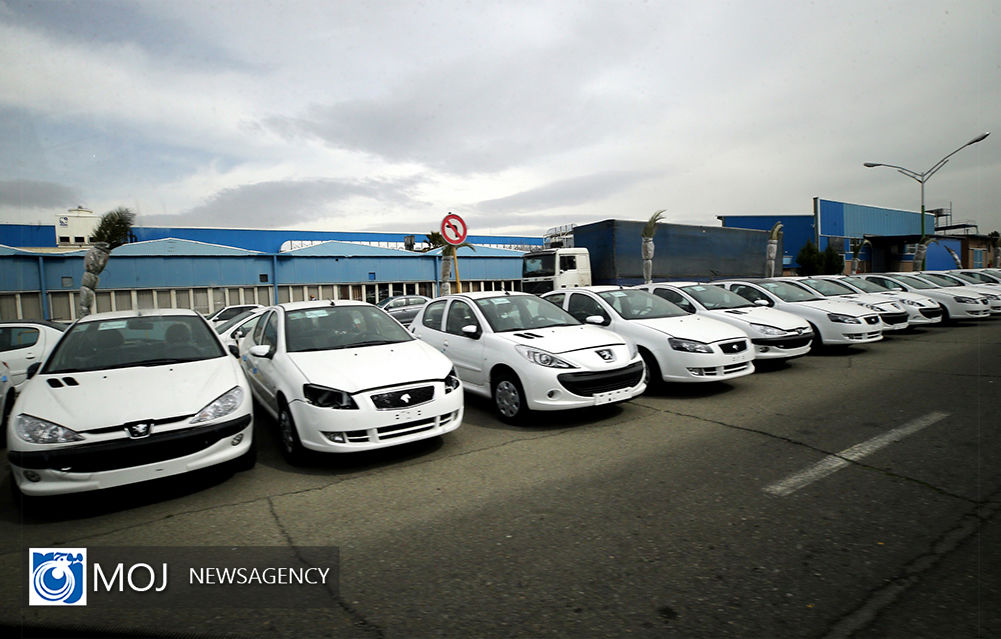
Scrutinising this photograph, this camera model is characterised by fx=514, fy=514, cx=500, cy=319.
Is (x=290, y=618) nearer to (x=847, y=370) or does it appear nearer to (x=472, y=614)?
(x=472, y=614)

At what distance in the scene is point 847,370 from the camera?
8234mm

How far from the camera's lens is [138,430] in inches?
147

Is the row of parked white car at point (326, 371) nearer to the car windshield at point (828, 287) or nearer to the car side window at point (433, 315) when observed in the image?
the car side window at point (433, 315)

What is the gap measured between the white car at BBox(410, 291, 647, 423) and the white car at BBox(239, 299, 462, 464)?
0.96 m

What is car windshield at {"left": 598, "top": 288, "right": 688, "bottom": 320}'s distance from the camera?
307 inches

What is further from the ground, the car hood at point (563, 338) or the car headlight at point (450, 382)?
the car hood at point (563, 338)

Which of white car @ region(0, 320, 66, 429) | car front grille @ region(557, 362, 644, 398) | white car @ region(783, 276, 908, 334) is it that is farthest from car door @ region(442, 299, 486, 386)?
white car @ region(783, 276, 908, 334)

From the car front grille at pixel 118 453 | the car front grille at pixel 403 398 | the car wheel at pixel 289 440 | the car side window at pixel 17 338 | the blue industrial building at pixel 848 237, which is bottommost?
the car wheel at pixel 289 440

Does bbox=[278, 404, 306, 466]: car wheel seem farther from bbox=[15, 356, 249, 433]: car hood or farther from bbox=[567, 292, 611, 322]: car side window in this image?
bbox=[567, 292, 611, 322]: car side window

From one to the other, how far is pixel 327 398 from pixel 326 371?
14.0 inches

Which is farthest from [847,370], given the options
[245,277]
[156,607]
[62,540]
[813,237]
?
[813,237]

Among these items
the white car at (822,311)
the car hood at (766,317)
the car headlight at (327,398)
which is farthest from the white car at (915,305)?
the car headlight at (327,398)

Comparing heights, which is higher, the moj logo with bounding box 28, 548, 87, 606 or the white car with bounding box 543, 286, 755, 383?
the white car with bounding box 543, 286, 755, 383

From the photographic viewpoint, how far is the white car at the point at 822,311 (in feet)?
31.8
